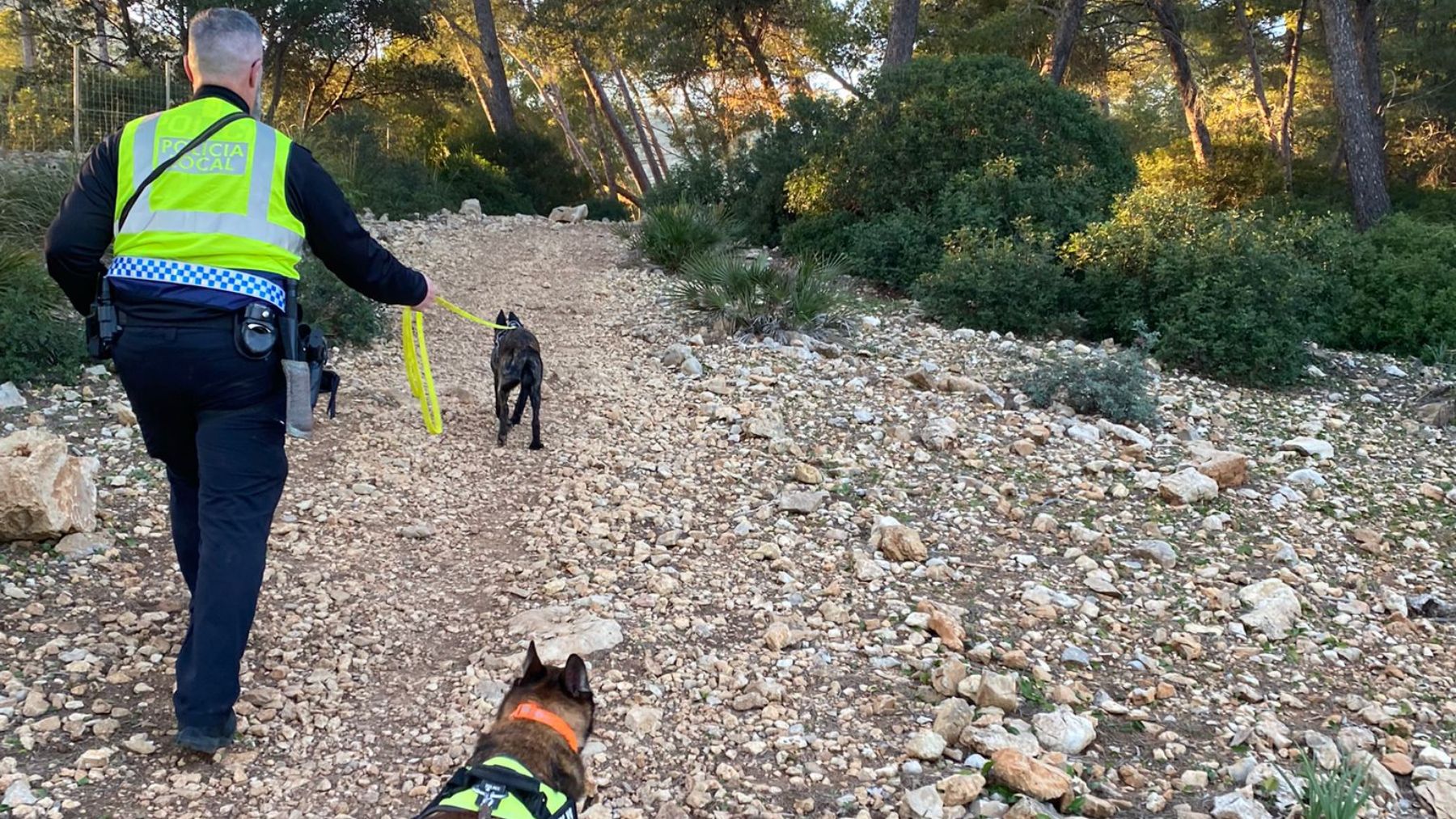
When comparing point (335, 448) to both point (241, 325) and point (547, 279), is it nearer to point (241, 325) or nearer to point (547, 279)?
point (241, 325)

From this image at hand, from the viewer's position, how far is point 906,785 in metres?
3.01

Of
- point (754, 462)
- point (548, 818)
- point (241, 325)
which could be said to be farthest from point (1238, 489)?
point (241, 325)

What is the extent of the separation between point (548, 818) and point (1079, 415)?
514 cm

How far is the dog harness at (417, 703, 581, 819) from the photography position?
207 centimetres

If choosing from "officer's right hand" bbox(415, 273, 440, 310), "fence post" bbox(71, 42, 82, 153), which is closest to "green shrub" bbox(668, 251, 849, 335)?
"officer's right hand" bbox(415, 273, 440, 310)

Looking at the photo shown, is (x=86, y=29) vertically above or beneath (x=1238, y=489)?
above

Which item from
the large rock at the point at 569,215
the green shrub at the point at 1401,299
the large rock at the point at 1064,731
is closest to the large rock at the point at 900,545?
the large rock at the point at 1064,731

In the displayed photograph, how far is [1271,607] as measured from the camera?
4070mm

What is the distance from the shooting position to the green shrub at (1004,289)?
27.8 feet

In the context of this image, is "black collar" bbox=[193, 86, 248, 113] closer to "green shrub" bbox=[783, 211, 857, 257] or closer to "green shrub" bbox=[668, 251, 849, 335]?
"green shrub" bbox=[668, 251, 849, 335]

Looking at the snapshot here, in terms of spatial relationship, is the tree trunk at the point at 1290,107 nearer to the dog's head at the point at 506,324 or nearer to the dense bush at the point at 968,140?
the dense bush at the point at 968,140

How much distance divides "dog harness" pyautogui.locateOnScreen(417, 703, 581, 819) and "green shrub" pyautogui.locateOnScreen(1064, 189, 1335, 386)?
679 cm

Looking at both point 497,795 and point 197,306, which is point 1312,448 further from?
point 197,306

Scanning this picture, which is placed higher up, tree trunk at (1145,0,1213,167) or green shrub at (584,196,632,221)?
tree trunk at (1145,0,1213,167)
